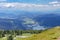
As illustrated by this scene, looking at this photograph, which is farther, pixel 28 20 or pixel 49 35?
pixel 28 20

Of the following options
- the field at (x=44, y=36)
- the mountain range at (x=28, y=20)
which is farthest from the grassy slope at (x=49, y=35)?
the mountain range at (x=28, y=20)

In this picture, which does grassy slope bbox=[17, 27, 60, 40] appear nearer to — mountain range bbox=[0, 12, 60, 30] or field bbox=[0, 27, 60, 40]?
field bbox=[0, 27, 60, 40]

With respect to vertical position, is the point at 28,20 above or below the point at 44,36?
above

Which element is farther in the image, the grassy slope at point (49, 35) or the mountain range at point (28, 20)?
the mountain range at point (28, 20)

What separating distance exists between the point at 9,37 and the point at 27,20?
0.95 m

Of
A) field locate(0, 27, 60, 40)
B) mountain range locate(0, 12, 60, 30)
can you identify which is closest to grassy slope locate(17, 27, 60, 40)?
field locate(0, 27, 60, 40)

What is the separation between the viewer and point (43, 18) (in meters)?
5.11

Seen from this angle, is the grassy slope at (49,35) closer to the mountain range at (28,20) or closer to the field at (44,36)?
the field at (44,36)

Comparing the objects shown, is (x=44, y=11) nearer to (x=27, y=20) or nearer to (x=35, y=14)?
(x=35, y=14)

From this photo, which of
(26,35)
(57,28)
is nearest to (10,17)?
(26,35)

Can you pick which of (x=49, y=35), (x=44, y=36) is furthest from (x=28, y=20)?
(x=49, y=35)

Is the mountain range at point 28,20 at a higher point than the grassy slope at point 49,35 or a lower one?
higher

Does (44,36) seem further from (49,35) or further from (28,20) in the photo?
(28,20)

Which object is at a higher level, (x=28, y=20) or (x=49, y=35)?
(x=28, y=20)
